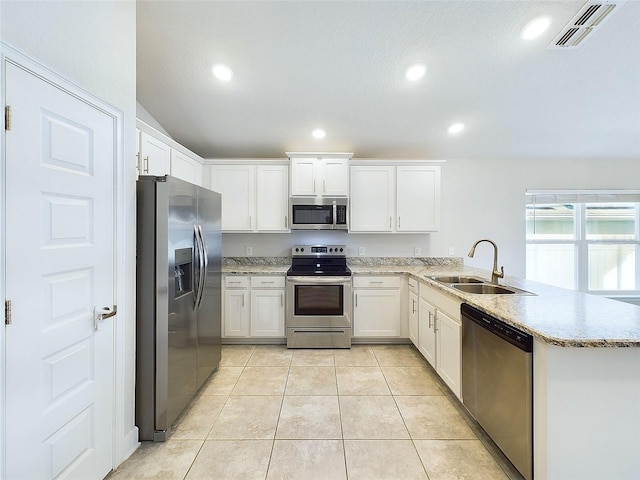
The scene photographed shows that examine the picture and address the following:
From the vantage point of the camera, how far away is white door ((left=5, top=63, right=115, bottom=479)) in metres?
1.11

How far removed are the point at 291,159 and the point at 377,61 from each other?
148 cm

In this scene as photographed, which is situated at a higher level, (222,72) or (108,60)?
(222,72)

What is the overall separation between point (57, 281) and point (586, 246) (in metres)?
5.81

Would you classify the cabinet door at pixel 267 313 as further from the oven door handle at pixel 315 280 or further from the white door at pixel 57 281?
the white door at pixel 57 281

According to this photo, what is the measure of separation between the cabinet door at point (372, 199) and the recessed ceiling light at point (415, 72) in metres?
1.16

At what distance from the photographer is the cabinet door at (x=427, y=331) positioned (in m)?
2.57

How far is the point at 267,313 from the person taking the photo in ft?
10.9

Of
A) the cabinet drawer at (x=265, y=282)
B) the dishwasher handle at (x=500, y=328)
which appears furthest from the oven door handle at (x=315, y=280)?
the dishwasher handle at (x=500, y=328)

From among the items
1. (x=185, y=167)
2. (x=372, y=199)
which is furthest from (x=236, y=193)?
(x=372, y=199)

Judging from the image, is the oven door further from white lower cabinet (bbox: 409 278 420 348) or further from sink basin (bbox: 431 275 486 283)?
sink basin (bbox: 431 275 486 283)

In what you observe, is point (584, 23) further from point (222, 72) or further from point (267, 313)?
point (267, 313)

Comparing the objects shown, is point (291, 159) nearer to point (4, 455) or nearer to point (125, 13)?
point (125, 13)

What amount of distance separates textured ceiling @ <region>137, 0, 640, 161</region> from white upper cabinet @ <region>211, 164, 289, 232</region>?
0.39 meters

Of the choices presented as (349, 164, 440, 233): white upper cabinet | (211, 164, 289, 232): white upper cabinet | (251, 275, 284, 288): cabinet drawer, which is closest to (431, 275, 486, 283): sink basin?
(349, 164, 440, 233): white upper cabinet
